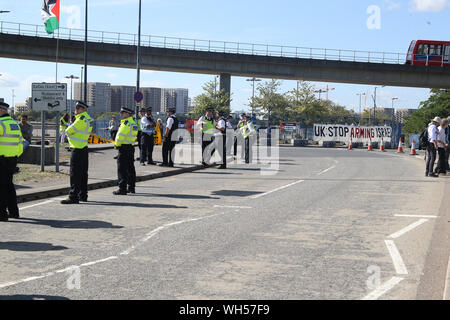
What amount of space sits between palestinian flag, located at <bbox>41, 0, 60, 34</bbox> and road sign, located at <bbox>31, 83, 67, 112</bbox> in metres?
5.30

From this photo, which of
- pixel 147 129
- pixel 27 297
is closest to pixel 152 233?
pixel 27 297

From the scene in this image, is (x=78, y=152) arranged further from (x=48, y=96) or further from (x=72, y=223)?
(x=48, y=96)

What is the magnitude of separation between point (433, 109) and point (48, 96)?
80789 millimetres

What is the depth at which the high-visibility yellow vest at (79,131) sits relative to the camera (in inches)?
429

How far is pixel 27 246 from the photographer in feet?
23.3

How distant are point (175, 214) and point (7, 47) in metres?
47.8

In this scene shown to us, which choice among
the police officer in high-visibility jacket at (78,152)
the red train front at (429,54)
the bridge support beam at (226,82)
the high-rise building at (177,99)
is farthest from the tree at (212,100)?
the high-rise building at (177,99)

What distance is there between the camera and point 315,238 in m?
7.91

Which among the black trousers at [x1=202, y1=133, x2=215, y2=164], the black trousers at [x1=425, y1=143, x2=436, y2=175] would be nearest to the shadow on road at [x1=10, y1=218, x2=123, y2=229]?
the black trousers at [x1=202, y1=133, x2=215, y2=164]
